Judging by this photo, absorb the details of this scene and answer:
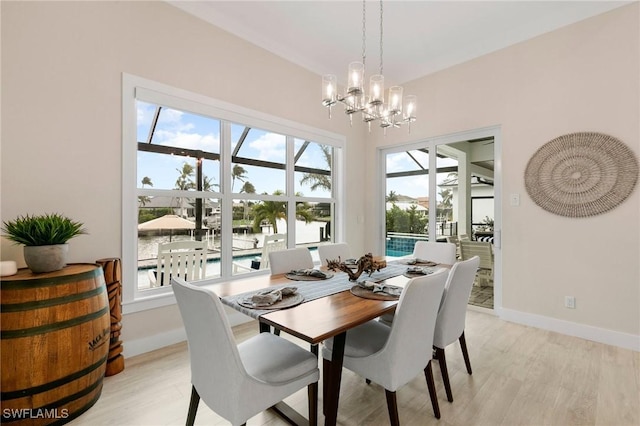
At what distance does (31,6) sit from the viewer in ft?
6.63

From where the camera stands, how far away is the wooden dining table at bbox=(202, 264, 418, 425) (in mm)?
1252

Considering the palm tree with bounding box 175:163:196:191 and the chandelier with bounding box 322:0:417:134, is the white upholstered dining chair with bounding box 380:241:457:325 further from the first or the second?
the palm tree with bounding box 175:163:196:191

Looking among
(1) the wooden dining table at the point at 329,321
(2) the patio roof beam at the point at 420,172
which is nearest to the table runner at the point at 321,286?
(1) the wooden dining table at the point at 329,321

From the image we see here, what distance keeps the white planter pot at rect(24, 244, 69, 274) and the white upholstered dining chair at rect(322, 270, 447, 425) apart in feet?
5.44

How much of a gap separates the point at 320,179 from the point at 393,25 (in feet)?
6.56

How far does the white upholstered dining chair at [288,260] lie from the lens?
7.95 feet

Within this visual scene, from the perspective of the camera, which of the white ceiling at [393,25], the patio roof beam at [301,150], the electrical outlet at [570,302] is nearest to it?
the white ceiling at [393,25]

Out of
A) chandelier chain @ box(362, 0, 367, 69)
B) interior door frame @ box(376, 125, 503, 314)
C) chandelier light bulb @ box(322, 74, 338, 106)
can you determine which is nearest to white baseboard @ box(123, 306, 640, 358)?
interior door frame @ box(376, 125, 503, 314)

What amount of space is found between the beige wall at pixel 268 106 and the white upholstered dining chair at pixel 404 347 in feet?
6.37

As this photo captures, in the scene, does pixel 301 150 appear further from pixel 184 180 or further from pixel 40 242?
pixel 40 242

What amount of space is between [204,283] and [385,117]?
2.29 metres

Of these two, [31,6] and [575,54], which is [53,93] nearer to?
[31,6]

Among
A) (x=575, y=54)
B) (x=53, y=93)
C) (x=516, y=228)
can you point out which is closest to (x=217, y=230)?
(x=53, y=93)

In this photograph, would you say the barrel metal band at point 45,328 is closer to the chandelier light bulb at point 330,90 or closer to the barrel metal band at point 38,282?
the barrel metal band at point 38,282
